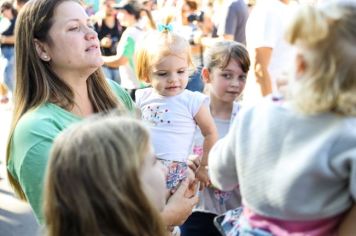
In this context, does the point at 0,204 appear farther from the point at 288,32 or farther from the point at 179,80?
the point at 288,32

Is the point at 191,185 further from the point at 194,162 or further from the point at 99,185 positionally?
the point at 99,185

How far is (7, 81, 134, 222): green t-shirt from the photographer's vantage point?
1.74m

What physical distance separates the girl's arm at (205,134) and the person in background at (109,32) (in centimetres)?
411

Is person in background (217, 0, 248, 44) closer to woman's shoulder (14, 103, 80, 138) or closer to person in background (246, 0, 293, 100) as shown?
person in background (246, 0, 293, 100)

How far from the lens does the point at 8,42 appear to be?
737cm

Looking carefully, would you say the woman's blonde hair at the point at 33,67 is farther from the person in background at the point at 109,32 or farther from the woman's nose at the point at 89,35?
the person in background at the point at 109,32

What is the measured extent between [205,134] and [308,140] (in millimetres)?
1179

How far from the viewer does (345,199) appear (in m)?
1.26

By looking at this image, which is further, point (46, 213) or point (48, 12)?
point (48, 12)

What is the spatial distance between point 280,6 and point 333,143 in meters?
2.58

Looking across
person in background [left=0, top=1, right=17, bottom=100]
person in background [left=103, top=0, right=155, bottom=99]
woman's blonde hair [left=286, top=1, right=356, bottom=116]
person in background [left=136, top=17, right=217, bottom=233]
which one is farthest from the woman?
person in background [left=0, top=1, right=17, bottom=100]

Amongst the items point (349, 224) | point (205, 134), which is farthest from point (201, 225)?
point (349, 224)

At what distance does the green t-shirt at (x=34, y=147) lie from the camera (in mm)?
1740

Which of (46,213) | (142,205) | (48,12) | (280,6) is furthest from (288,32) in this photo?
(280,6)
